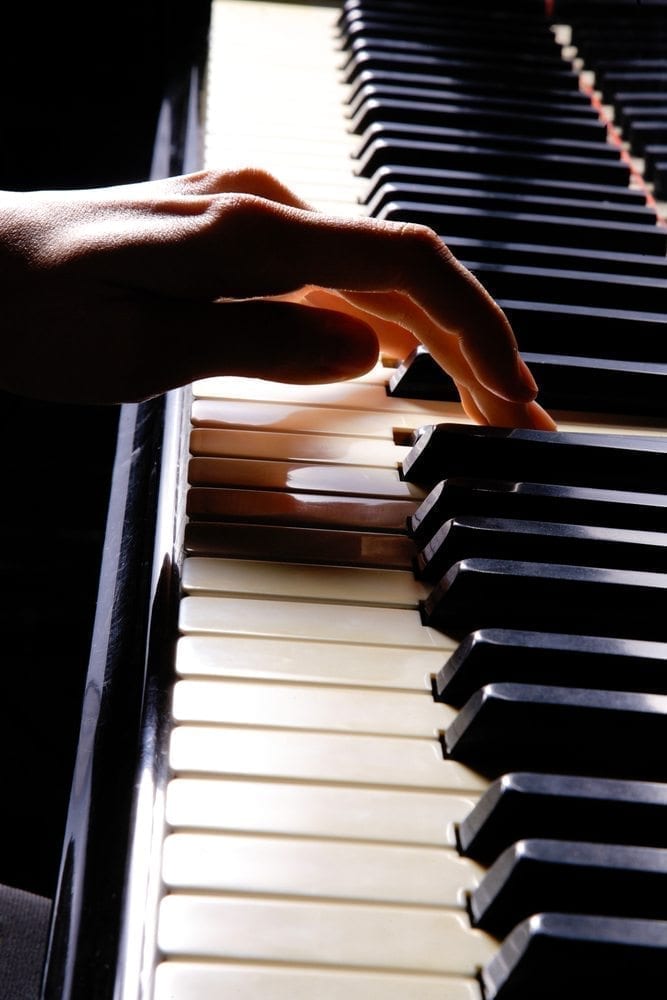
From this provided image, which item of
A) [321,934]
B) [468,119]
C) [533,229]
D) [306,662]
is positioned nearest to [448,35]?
[468,119]

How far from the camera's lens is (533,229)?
4.98 ft

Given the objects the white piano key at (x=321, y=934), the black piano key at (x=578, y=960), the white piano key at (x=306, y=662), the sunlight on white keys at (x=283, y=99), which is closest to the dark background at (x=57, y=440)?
the sunlight on white keys at (x=283, y=99)

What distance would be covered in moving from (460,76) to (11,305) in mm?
1104

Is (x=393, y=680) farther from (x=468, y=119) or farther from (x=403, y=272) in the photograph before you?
(x=468, y=119)

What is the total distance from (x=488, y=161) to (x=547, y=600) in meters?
0.93

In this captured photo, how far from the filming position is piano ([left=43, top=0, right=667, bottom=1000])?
708 mm

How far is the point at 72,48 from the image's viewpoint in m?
2.25

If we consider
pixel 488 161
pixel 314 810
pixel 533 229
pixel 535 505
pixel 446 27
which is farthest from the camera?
pixel 446 27

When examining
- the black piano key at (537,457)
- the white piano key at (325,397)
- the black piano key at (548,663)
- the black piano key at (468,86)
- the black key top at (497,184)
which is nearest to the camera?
the black piano key at (548,663)

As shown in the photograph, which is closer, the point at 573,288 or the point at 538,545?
the point at 538,545

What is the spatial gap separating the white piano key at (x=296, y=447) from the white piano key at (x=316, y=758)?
1.21 ft

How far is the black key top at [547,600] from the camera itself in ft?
3.11

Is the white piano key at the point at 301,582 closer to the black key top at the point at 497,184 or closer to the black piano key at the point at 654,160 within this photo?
the black key top at the point at 497,184

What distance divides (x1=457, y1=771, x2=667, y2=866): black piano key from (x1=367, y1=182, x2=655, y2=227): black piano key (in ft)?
3.17
